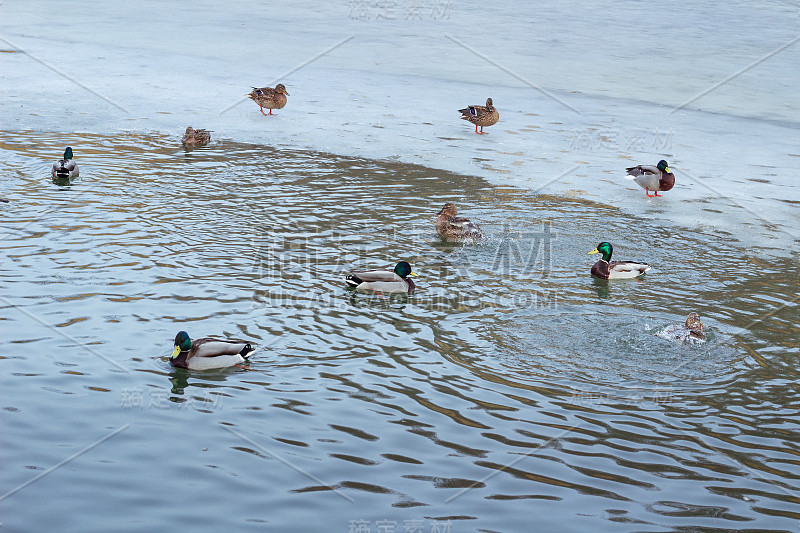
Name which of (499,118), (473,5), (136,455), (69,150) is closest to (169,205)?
(69,150)

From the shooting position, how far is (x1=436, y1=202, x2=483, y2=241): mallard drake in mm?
11375

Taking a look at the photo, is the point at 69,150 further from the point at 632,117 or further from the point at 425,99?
the point at 632,117

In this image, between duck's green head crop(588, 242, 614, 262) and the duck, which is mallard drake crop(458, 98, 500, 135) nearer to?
duck's green head crop(588, 242, 614, 262)

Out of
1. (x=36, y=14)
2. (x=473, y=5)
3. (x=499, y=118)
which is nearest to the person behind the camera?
(x=499, y=118)

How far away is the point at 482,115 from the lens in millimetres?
17359

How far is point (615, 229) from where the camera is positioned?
1241 centimetres

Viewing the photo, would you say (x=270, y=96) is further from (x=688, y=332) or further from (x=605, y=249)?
(x=688, y=332)

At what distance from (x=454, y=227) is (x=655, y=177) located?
4.25 m

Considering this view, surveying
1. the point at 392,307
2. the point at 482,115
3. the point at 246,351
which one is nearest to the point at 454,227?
the point at 392,307

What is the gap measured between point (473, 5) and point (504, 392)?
91.1ft

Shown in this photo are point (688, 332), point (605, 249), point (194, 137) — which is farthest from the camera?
point (194, 137)

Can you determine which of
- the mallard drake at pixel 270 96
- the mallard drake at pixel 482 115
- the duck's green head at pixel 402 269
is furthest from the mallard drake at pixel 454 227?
the mallard drake at pixel 270 96

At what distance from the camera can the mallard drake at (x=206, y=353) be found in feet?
24.2

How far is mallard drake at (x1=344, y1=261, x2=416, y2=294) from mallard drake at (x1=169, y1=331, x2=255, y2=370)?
217 cm
